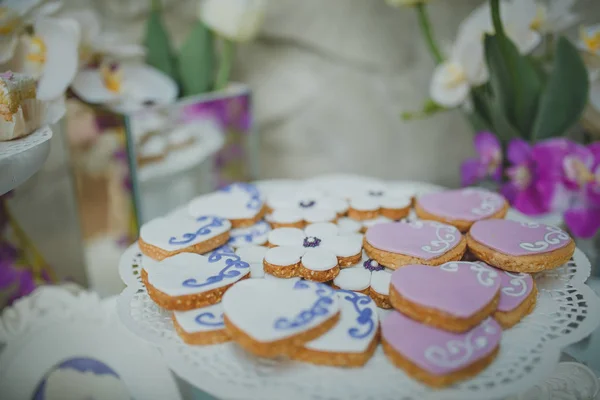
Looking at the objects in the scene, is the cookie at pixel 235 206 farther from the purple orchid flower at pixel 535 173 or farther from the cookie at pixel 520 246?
the purple orchid flower at pixel 535 173

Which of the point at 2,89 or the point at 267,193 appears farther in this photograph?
the point at 267,193

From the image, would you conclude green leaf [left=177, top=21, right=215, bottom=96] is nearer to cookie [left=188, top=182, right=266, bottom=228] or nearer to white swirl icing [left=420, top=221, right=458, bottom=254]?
cookie [left=188, top=182, right=266, bottom=228]

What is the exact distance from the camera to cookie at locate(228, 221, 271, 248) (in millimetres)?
664

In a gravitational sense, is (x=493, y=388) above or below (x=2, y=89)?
below

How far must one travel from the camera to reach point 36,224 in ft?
2.93

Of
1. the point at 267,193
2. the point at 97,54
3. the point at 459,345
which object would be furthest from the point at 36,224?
the point at 459,345

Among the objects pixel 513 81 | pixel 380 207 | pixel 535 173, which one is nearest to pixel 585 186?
pixel 535 173

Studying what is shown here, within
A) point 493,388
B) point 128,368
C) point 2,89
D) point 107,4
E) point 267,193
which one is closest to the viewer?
point 493,388

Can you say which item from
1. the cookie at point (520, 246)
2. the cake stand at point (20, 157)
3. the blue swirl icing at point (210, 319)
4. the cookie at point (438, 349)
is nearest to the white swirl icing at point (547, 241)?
the cookie at point (520, 246)

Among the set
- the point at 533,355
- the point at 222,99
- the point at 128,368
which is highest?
the point at 222,99

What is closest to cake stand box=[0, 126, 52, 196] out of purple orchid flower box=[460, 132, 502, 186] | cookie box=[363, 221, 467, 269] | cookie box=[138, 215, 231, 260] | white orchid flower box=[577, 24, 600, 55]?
cookie box=[138, 215, 231, 260]

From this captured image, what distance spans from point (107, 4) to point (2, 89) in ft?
1.88

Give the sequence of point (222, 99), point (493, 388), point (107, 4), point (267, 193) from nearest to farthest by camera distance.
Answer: point (493, 388) < point (267, 193) < point (222, 99) < point (107, 4)

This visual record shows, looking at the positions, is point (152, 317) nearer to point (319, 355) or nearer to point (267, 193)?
point (319, 355)
